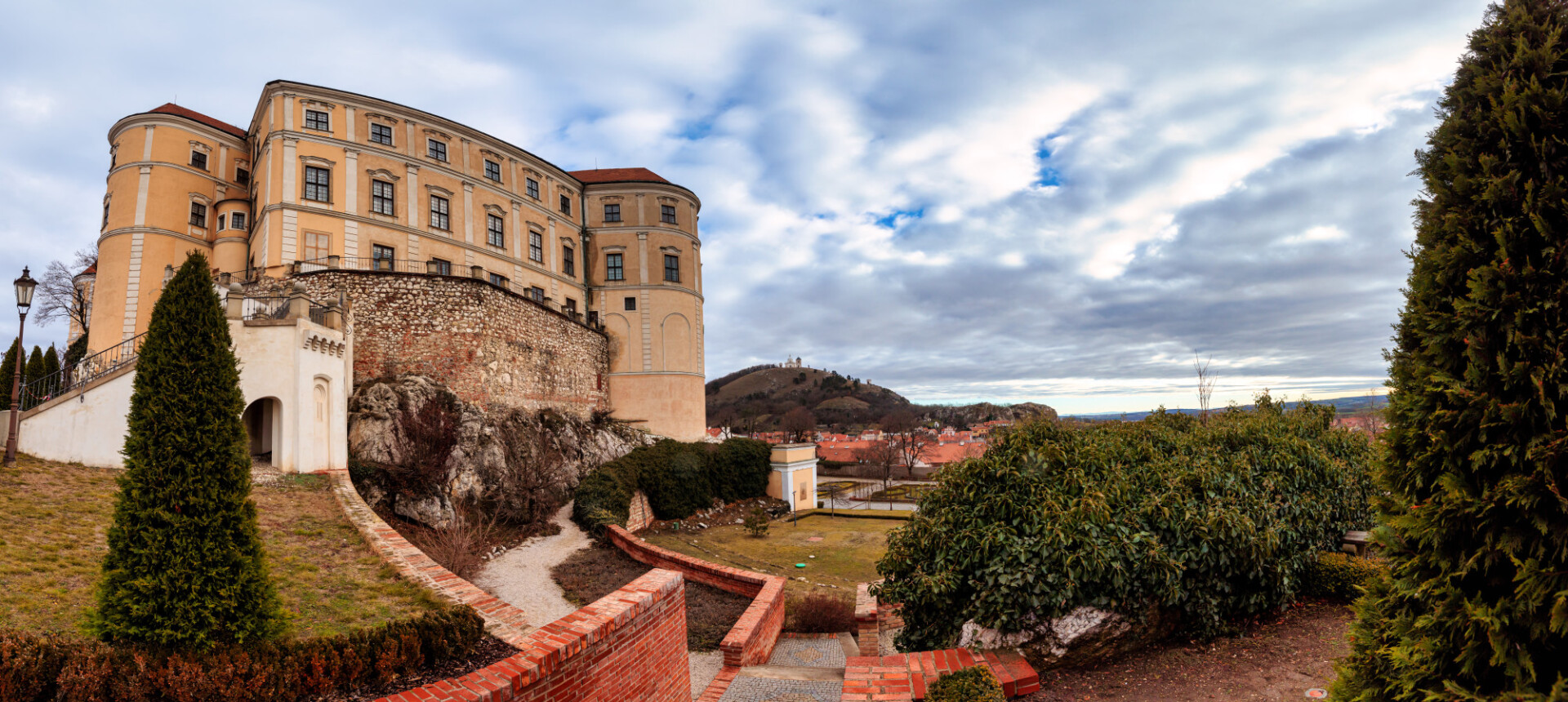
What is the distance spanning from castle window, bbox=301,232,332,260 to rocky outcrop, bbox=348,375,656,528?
20.4 ft

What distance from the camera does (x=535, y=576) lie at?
1458 cm

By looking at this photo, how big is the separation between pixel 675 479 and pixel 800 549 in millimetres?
6450

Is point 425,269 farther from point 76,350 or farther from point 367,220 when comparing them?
point 76,350

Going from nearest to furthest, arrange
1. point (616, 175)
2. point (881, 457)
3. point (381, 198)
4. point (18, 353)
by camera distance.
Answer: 1. point (18, 353)
2. point (381, 198)
3. point (616, 175)
4. point (881, 457)

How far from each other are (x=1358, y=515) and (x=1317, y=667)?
14.4 feet

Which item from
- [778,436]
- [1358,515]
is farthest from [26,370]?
[778,436]

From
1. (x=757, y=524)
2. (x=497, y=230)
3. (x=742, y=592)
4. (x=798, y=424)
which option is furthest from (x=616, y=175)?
(x=798, y=424)

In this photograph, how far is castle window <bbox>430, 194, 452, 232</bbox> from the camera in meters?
26.4

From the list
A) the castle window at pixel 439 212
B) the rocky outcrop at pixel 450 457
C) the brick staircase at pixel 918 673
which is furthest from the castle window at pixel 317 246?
the brick staircase at pixel 918 673

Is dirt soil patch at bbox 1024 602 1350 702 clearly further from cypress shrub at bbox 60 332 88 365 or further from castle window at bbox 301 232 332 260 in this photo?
cypress shrub at bbox 60 332 88 365

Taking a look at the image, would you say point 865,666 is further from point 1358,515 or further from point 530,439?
point 530,439

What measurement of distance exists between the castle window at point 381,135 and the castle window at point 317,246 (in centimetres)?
448

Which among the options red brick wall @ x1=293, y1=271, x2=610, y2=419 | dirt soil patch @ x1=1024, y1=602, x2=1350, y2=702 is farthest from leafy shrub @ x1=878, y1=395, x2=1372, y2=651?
red brick wall @ x1=293, y1=271, x2=610, y2=419

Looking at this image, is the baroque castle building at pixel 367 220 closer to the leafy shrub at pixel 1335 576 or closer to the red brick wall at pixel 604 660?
the red brick wall at pixel 604 660
